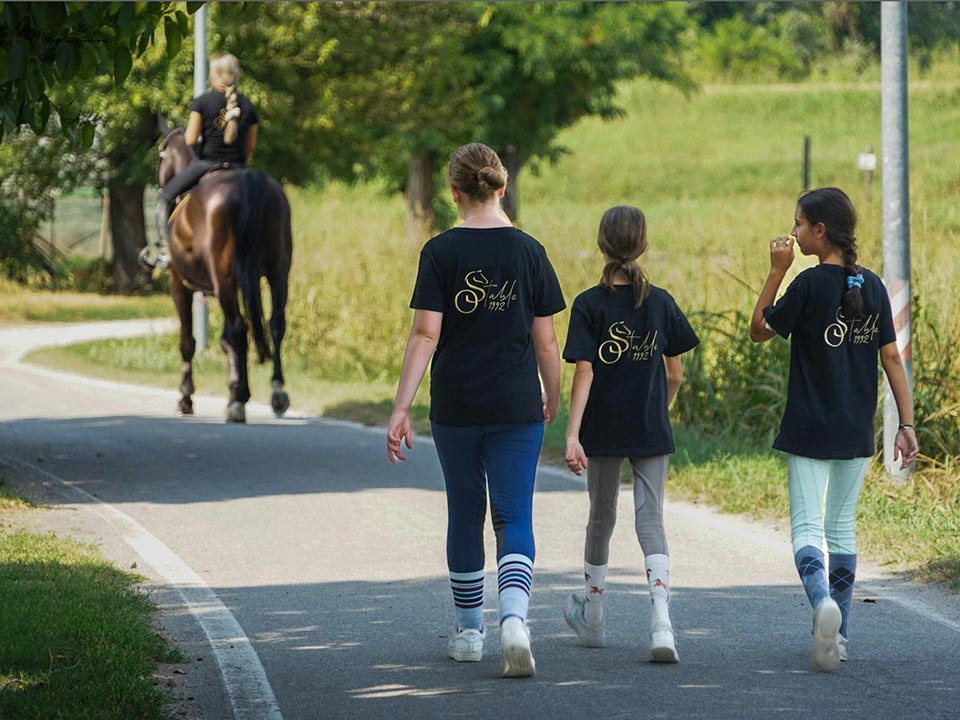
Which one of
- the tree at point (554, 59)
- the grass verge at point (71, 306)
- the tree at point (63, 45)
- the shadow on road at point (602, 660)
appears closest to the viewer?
the shadow on road at point (602, 660)

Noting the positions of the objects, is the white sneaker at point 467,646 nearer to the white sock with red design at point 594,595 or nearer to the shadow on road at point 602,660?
the shadow on road at point 602,660

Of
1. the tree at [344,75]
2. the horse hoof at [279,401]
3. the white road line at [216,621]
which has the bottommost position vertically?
the white road line at [216,621]

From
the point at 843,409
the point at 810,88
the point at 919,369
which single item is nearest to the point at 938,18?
the point at 810,88

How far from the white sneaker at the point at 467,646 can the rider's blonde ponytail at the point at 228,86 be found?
877 centimetres

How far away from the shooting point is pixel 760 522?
31.3ft

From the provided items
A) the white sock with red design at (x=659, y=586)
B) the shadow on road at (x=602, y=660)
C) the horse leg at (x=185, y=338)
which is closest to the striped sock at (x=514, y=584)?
the shadow on road at (x=602, y=660)

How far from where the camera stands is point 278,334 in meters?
14.9

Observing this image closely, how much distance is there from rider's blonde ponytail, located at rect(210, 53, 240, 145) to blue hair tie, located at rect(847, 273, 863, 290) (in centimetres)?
882

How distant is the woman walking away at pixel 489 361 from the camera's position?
6.00m

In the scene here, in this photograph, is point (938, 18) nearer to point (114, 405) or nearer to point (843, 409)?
point (114, 405)

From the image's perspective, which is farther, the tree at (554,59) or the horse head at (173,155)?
the tree at (554,59)

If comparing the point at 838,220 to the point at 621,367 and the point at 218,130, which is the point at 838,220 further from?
the point at 218,130

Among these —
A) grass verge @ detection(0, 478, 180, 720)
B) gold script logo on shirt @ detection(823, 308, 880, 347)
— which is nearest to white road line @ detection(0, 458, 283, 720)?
grass verge @ detection(0, 478, 180, 720)

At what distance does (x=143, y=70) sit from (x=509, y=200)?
7967 millimetres
